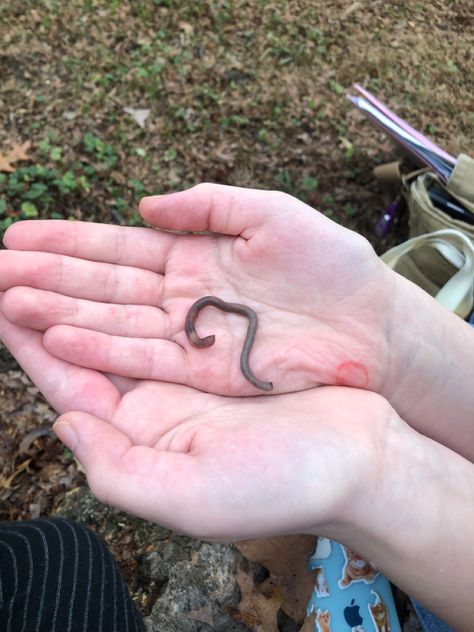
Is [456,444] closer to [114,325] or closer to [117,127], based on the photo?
[114,325]

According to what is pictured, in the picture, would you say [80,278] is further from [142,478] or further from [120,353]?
[142,478]

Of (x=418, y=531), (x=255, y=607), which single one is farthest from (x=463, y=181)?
(x=255, y=607)

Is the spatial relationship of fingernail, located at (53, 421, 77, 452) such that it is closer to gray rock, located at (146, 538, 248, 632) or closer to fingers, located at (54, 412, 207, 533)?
fingers, located at (54, 412, 207, 533)

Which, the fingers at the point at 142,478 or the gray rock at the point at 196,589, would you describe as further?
the gray rock at the point at 196,589

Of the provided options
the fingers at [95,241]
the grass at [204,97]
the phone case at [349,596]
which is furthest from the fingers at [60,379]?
the grass at [204,97]

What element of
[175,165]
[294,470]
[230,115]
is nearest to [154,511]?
[294,470]

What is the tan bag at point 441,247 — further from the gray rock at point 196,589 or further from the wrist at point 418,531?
the gray rock at point 196,589
